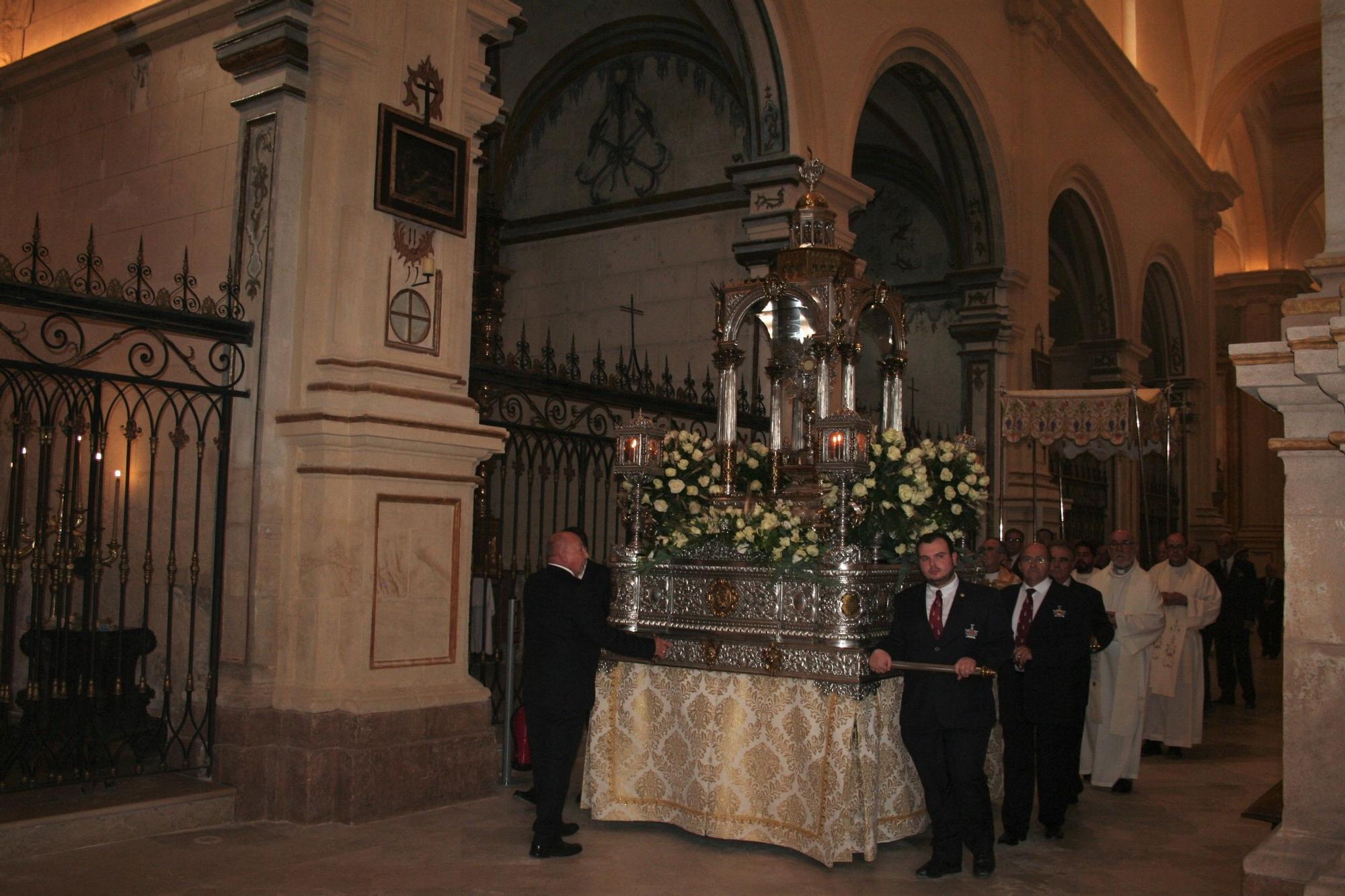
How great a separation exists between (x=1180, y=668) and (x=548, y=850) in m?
5.45

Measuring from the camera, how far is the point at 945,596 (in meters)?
5.21

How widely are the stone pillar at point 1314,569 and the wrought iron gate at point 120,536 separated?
15.7 ft

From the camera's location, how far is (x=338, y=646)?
19.8 feet

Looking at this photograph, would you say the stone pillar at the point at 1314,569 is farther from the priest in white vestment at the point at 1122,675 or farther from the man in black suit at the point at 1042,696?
the priest in white vestment at the point at 1122,675

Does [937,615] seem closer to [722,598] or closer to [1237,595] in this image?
[722,598]

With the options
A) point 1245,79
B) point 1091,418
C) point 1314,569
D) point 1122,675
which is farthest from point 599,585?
point 1245,79

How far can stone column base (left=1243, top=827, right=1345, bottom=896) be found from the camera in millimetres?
4242

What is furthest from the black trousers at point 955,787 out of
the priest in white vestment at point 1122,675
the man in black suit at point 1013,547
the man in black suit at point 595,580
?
the man in black suit at point 1013,547

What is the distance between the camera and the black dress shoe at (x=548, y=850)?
5.32 meters

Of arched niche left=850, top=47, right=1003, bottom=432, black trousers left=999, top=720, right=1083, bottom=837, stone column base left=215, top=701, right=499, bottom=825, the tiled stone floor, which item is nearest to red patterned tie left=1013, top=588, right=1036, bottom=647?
black trousers left=999, top=720, right=1083, bottom=837

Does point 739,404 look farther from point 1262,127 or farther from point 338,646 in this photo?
point 1262,127

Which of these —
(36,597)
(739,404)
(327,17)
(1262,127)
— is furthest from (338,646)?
(1262,127)

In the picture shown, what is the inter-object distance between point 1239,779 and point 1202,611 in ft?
5.31

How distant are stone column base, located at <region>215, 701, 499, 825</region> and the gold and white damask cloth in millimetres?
858
